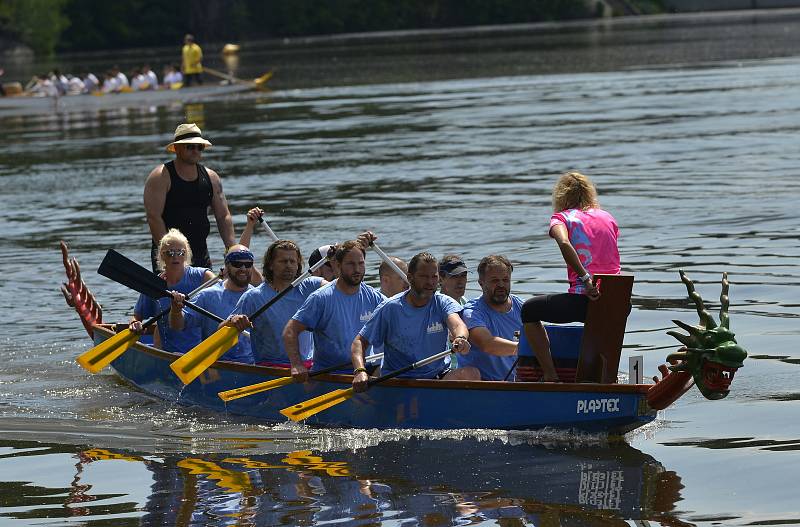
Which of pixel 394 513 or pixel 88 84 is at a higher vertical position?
pixel 88 84

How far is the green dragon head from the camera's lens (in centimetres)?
1026

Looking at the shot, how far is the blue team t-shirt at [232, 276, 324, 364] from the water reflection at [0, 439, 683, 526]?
1.52 meters

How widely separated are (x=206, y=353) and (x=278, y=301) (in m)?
0.79

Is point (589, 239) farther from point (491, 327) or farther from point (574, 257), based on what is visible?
point (491, 327)

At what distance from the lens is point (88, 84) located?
55438 mm

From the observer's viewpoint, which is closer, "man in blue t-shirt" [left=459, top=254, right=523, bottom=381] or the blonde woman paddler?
"man in blue t-shirt" [left=459, top=254, right=523, bottom=381]

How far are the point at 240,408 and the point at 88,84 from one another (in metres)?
44.1

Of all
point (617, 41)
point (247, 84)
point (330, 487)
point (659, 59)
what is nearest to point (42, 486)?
point (330, 487)

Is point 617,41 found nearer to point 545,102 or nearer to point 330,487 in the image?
point 545,102

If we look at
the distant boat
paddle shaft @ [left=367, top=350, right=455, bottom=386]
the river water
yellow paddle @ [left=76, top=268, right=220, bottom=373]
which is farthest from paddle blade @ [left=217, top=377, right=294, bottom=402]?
the distant boat

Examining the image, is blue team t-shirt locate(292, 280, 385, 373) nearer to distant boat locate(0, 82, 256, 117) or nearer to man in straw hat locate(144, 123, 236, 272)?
man in straw hat locate(144, 123, 236, 272)

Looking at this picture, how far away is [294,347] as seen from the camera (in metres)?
12.4

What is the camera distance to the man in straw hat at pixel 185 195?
1482cm

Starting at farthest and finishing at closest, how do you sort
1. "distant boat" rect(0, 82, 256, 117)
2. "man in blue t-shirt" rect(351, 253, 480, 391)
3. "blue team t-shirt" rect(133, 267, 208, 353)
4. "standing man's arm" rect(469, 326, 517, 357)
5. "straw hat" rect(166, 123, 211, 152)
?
"distant boat" rect(0, 82, 256, 117), "straw hat" rect(166, 123, 211, 152), "blue team t-shirt" rect(133, 267, 208, 353), "standing man's arm" rect(469, 326, 517, 357), "man in blue t-shirt" rect(351, 253, 480, 391)
